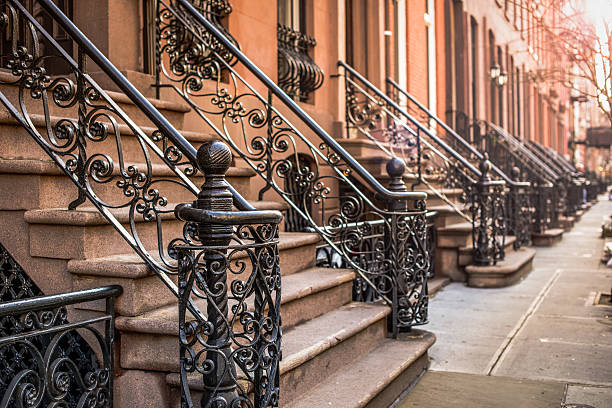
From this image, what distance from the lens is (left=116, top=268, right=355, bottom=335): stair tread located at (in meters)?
3.10

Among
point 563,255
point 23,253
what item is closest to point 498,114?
point 563,255

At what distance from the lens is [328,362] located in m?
3.92

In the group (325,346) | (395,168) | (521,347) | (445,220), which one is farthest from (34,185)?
(445,220)

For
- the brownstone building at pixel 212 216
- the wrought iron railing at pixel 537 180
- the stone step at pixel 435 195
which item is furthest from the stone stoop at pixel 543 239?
the brownstone building at pixel 212 216

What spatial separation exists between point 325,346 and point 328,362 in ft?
0.56

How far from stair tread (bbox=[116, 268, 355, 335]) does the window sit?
4.32 metres

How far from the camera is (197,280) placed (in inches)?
106

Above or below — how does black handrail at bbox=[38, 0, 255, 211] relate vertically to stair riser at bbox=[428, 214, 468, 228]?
above

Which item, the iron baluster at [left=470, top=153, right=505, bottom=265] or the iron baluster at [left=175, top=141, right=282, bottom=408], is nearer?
the iron baluster at [left=175, top=141, right=282, bottom=408]

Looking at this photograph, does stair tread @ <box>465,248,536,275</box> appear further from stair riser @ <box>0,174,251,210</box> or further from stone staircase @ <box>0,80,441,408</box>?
stair riser @ <box>0,174,251,210</box>

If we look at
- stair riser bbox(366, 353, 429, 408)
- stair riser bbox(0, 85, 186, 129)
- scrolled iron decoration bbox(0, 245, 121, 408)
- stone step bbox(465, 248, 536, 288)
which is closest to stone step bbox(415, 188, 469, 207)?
stone step bbox(465, 248, 536, 288)

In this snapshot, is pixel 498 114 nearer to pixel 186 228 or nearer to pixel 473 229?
pixel 473 229

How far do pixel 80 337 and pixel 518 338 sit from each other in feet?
12.4

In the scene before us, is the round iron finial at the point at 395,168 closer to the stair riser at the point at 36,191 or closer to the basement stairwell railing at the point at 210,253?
the basement stairwell railing at the point at 210,253
